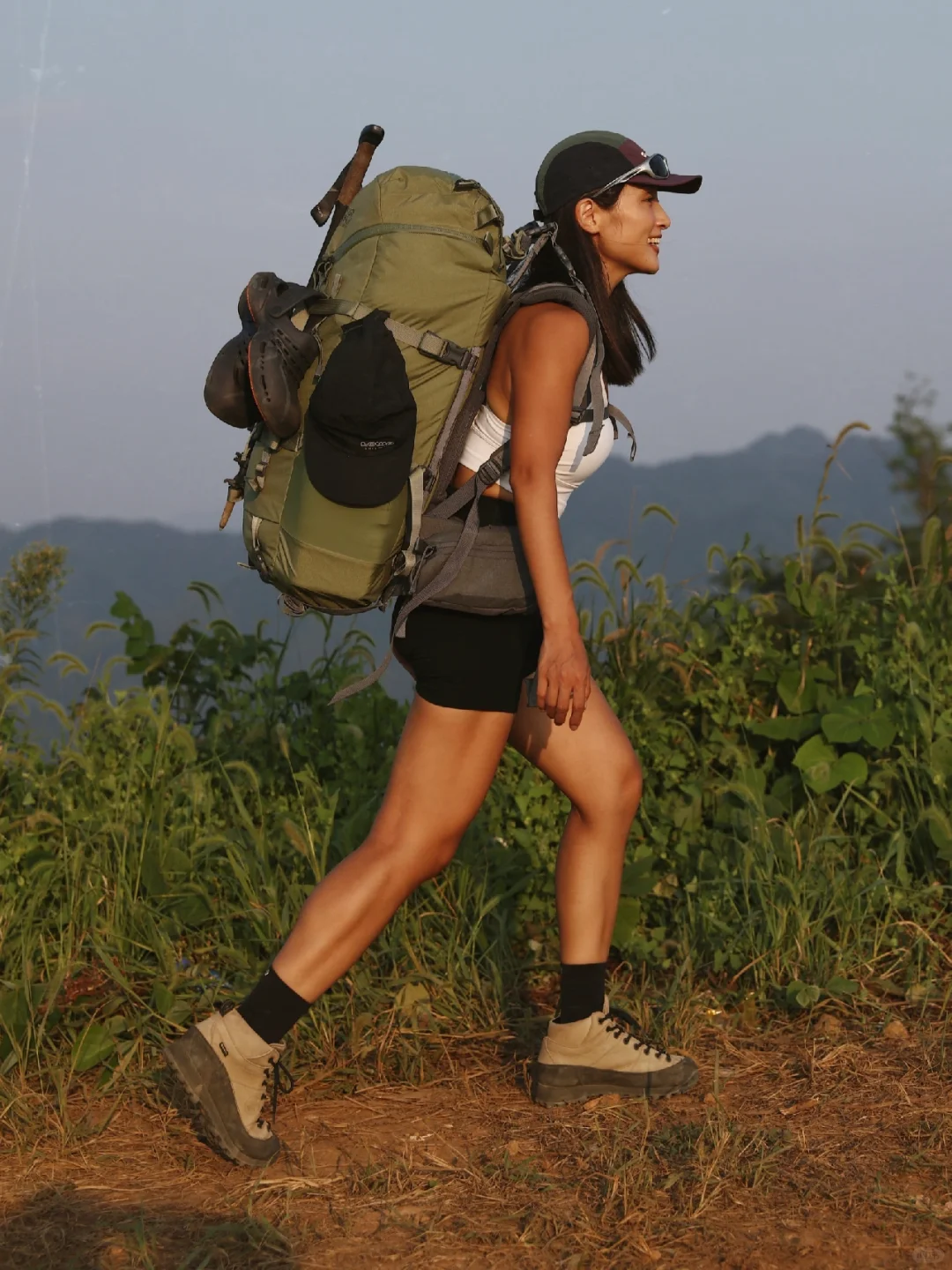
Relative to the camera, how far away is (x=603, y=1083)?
3.49m

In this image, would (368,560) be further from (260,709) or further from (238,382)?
(260,709)

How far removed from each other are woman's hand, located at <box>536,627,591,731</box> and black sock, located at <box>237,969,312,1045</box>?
82 centimetres

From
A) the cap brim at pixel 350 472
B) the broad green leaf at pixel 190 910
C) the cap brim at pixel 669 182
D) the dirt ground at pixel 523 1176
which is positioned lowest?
the dirt ground at pixel 523 1176

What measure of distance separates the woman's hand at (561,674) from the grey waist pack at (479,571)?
143 mm

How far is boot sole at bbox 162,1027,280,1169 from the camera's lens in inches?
124

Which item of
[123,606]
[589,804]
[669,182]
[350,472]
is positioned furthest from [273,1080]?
[123,606]

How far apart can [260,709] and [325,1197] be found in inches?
86.9

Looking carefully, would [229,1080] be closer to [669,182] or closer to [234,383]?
[234,383]

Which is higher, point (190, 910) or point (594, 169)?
point (594, 169)

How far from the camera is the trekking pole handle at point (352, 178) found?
3297 millimetres

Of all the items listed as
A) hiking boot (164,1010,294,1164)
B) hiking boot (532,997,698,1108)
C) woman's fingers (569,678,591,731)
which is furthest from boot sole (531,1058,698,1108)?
Answer: woman's fingers (569,678,591,731)

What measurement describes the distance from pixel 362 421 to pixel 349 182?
2.44 feet

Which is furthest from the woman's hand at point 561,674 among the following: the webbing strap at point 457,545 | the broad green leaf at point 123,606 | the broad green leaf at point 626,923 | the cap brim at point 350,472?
the broad green leaf at point 123,606

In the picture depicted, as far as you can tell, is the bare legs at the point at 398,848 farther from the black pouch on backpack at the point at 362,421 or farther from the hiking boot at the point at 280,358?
the hiking boot at the point at 280,358
